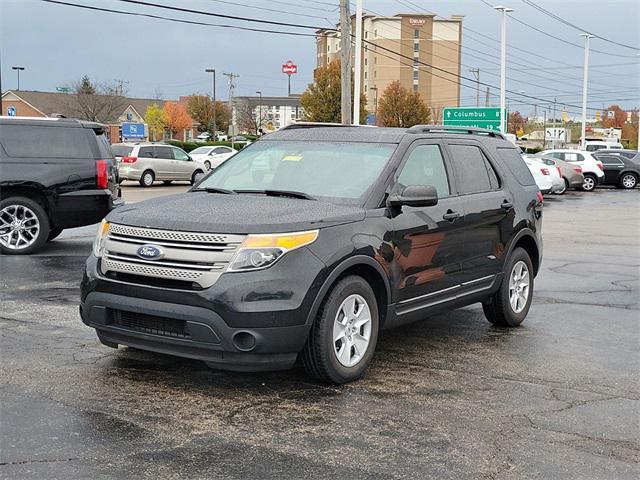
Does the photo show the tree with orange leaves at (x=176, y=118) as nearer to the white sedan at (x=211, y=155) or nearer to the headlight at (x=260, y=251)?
the white sedan at (x=211, y=155)

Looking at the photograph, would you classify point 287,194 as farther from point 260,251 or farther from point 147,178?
point 147,178

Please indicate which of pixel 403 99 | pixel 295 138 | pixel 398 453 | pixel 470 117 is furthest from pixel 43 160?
pixel 403 99

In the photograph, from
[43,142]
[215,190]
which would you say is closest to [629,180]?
[43,142]

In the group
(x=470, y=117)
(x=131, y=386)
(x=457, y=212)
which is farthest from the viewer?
(x=470, y=117)

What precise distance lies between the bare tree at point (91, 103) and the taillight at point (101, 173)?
67.3 meters

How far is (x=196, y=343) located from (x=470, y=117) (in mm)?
40274

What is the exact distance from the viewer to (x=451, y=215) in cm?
664

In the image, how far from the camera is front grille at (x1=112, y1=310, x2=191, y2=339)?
5156 mm

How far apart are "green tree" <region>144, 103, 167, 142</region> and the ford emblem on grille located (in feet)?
347

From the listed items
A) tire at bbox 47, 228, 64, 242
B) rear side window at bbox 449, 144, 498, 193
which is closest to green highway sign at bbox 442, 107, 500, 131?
tire at bbox 47, 228, 64, 242

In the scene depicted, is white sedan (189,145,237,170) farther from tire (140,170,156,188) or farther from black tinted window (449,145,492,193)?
black tinted window (449,145,492,193)

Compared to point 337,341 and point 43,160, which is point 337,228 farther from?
point 43,160

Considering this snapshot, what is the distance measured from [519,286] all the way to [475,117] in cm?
3666

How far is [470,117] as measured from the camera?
4372 cm
